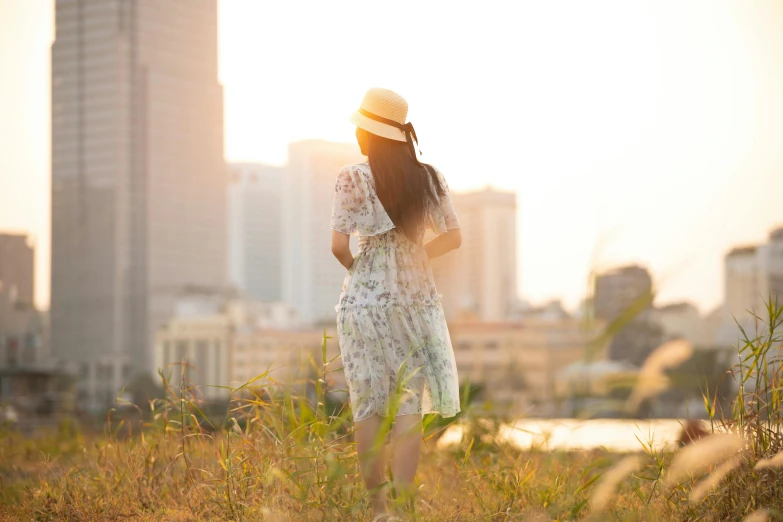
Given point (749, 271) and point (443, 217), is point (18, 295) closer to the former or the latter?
point (749, 271)

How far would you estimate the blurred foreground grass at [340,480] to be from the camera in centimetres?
250

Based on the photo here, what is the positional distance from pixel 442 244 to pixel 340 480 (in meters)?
0.73

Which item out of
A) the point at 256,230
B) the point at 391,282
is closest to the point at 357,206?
the point at 391,282

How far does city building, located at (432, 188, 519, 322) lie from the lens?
118m

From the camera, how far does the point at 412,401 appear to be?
2744 mm

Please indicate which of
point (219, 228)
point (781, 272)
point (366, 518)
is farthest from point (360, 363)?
point (219, 228)

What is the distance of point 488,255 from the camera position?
120875mm

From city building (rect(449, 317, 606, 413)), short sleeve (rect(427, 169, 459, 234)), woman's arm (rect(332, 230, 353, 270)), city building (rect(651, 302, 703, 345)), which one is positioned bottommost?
city building (rect(449, 317, 606, 413))

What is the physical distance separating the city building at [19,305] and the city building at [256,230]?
50.0m

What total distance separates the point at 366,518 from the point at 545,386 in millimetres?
87662

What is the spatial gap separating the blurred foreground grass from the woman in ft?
0.32

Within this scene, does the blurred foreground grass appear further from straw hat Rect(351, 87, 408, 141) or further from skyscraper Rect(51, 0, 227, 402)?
skyscraper Rect(51, 0, 227, 402)

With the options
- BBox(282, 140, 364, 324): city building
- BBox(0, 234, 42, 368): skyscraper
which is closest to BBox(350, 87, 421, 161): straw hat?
BBox(0, 234, 42, 368): skyscraper

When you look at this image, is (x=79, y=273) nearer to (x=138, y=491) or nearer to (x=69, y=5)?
(x=69, y=5)
